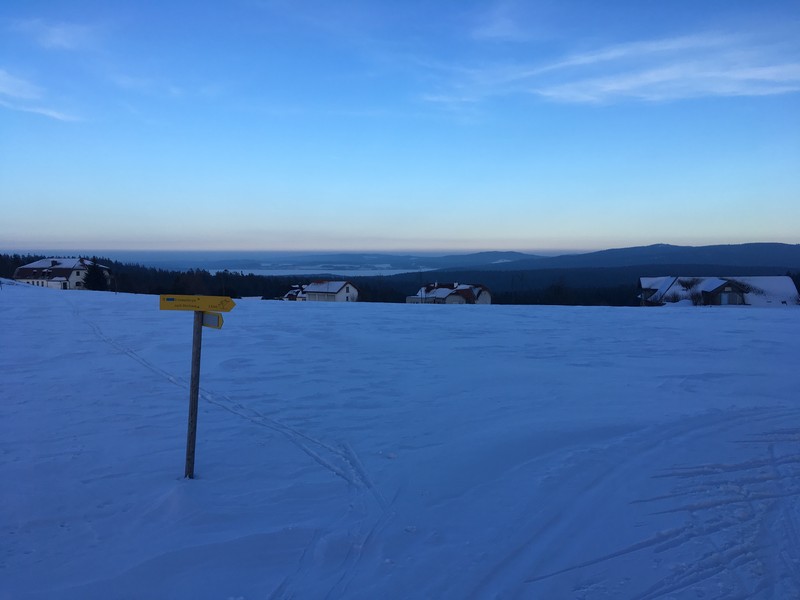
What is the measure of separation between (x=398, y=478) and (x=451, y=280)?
8373 cm

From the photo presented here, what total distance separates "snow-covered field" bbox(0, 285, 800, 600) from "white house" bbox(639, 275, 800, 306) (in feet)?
106

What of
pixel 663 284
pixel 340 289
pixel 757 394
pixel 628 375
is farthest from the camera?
pixel 340 289

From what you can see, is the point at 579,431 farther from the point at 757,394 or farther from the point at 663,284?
the point at 663,284

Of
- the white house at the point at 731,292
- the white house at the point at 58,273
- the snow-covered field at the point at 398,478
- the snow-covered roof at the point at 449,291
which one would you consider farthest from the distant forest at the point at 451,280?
the snow-covered field at the point at 398,478

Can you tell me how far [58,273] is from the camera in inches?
2601

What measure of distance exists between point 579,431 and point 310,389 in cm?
383

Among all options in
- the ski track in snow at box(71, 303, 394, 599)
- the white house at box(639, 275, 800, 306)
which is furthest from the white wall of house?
the ski track in snow at box(71, 303, 394, 599)

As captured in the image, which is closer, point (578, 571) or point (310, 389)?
point (578, 571)

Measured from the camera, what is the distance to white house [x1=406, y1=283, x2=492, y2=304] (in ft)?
173

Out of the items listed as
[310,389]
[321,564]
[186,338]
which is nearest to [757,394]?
[310,389]

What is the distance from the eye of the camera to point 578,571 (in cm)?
340

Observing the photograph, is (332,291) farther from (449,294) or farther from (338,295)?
Result: (449,294)

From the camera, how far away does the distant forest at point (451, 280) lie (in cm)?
6219

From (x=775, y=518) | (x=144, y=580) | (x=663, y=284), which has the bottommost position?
(x=144, y=580)
